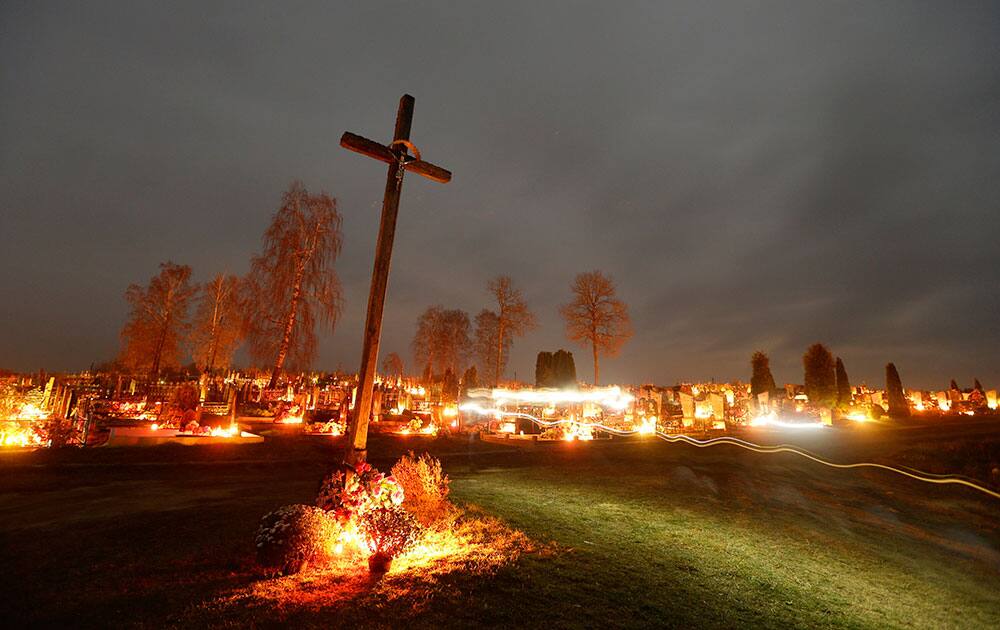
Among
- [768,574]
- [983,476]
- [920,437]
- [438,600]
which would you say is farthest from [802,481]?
[920,437]

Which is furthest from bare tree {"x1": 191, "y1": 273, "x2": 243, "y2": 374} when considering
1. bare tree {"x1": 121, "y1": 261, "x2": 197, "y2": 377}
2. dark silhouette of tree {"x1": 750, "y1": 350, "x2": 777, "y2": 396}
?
dark silhouette of tree {"x1": 750, "y1": 350, "x2": 777, "y2": 396}

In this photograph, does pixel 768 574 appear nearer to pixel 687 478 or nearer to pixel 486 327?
pixel 687 478

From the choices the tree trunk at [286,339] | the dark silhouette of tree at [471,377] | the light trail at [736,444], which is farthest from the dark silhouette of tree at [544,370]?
the tree trunk at [286,339]

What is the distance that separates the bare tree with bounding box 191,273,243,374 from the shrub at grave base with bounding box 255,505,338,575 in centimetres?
3722

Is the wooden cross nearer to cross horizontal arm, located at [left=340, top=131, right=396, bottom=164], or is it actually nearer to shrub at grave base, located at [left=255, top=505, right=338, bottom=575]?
cross horizontal arm, located at [left=340, top=131, right=396, bottom=164]

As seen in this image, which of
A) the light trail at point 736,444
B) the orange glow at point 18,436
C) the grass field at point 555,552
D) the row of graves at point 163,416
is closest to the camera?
the grass field at point 555,552

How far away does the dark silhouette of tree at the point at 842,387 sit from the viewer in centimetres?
4291

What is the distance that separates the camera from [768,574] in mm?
6219

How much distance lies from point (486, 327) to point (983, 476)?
132 feet

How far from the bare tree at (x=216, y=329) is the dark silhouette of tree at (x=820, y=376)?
179 ft

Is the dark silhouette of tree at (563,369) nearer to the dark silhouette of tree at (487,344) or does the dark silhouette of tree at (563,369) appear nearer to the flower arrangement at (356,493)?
the dark silhouette of tree at (487,344)

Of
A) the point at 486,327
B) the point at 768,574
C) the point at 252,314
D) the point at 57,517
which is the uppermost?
the point at 486,327

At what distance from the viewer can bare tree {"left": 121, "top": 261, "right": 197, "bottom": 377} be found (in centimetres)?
3378

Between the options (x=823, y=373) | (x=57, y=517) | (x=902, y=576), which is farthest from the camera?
(x=823, y=373)
